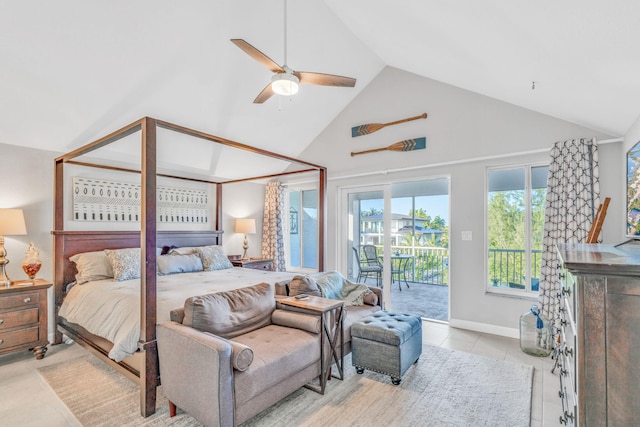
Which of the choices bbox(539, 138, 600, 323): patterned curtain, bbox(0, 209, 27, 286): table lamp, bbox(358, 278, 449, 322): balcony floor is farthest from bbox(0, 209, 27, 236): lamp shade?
bbox(539, 138, 600, 323): patterned curtain

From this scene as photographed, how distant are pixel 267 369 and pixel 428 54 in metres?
3.41

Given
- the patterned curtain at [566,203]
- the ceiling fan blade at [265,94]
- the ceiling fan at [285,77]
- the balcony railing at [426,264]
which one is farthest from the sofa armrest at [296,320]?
the balcony railing at [426,264]

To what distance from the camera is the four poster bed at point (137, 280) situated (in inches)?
89.8

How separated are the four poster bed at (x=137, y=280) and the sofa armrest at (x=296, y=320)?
72 cm

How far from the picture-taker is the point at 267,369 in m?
2.11

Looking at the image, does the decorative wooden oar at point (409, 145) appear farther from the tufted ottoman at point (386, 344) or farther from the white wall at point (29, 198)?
the white wall at point (29, 198)

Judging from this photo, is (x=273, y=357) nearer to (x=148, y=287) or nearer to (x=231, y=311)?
(x=231, y=311)

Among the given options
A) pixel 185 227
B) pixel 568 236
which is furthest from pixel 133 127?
pixel 568 236

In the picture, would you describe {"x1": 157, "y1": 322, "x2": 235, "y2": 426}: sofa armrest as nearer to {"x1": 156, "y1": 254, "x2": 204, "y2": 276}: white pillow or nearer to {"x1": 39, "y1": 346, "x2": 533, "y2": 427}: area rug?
{"x1": 39, "y1": 346, "x2": 533, "y2": 427}: area rug

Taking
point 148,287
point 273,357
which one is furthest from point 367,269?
point 148,287

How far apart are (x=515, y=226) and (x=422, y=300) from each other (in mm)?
2399

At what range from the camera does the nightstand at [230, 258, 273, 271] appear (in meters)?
5.14

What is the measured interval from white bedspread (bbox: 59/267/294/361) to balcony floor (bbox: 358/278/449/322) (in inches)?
94.7

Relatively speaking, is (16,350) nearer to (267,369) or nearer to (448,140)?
(267,369)
